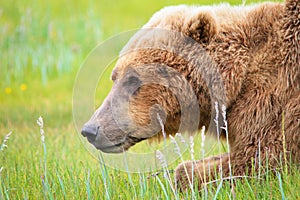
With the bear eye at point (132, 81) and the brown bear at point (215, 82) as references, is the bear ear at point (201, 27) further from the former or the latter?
the bear eye at point (132, 81)

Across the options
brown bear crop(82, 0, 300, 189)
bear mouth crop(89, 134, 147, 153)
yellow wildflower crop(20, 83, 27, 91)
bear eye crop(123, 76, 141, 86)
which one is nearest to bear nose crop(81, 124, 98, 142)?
brown bear crop(82, 0, 300, 189)

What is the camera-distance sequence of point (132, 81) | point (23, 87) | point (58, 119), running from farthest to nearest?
point (23, 87) → point (58, 119) → point (132, 81)

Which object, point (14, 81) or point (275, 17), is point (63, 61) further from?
point (275, 17)

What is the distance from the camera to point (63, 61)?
9.91 m

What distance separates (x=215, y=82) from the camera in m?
3.94

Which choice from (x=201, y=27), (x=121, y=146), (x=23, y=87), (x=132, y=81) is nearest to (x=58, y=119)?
(x=23, y=87)

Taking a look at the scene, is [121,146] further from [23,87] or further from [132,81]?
[23,87]

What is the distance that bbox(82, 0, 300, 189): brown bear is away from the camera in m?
3.73

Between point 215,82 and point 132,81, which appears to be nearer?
point 215,82

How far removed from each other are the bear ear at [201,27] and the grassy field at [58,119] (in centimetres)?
89

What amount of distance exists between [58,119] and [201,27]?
13.6ft

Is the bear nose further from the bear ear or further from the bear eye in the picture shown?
the bear ear

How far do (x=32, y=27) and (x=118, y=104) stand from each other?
7012 mm

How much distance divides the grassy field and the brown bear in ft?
0.81
